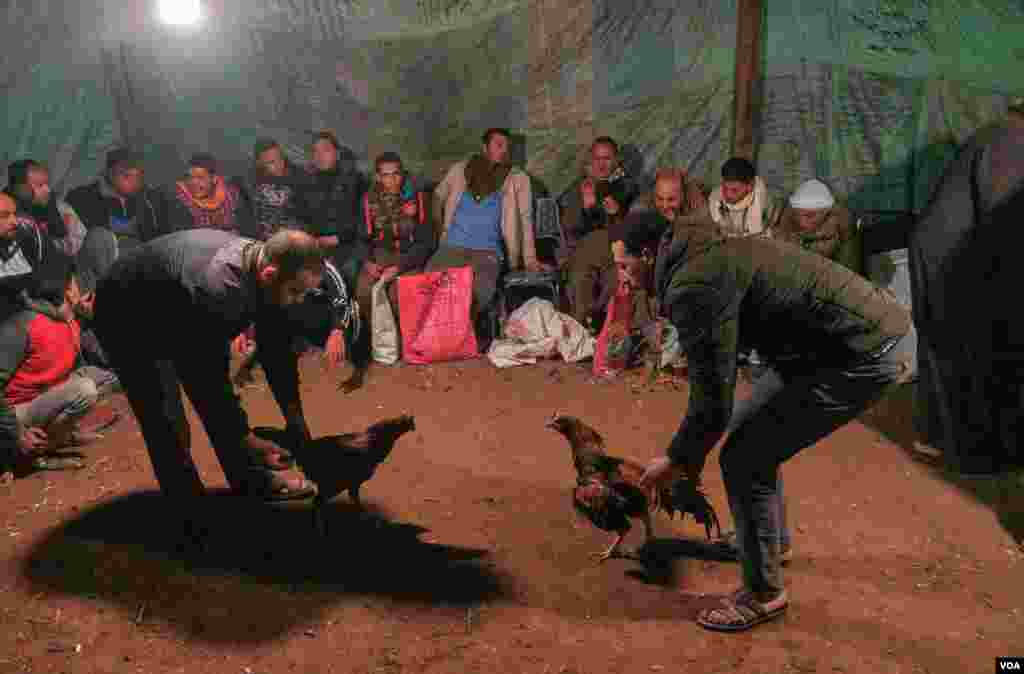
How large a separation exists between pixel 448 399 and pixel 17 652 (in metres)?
3.75

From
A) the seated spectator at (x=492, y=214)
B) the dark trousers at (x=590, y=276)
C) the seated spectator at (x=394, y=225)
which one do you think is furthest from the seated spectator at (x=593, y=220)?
the seated spectator at (x=394, y=225)

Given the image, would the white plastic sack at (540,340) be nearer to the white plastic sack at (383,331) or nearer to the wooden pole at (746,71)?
the white plastic sack at (383,331)

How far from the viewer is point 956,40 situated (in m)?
7.43

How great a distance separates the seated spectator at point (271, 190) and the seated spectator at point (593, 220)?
280cm

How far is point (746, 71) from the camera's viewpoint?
7867mm

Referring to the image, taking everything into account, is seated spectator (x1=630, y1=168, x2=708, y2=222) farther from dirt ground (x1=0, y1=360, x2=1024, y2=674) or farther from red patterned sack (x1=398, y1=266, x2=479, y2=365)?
dirt ground (x1=0, y1=360, x2=1024, y2=674)

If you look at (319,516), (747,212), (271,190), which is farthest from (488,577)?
(271,190)

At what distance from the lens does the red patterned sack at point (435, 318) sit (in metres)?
7.94

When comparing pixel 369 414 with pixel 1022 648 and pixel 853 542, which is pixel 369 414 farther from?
pixel 1022 648

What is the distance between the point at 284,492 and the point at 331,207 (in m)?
4.09

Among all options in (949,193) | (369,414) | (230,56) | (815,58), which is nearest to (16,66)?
(230,56)

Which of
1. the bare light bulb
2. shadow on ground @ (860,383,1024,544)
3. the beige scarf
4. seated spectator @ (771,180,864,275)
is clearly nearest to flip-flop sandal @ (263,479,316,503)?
shadow on ground @ (860,383,1024,544)

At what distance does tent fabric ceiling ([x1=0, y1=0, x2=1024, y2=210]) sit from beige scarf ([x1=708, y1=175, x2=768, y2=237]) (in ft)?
2.56

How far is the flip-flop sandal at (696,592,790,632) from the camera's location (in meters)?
3.74
